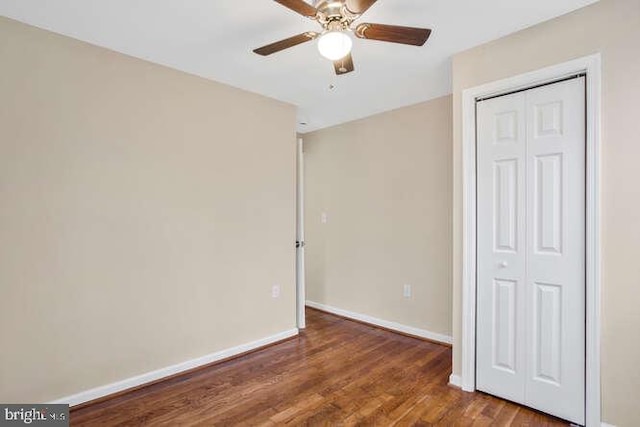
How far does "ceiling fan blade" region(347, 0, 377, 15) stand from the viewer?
57.8 inches

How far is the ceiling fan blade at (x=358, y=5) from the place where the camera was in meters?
1.47

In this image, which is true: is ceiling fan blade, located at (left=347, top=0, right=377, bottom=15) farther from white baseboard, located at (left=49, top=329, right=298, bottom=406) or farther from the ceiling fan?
white baseboard, located at (left=49, top=329, right=298, bottom=406)

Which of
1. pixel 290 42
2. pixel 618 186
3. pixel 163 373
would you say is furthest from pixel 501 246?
pixel 163 373

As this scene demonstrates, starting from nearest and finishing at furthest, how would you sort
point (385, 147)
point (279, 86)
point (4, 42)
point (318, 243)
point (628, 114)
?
point (628, 114) < point (4, 42) < point (279, 86) < point (385, 147) < point (318, 243)

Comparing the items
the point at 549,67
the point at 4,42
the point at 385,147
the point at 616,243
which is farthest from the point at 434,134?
the point at 4,42

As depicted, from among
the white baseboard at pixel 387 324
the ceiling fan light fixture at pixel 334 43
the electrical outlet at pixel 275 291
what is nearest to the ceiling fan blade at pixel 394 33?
the ceiling fan light fixture at pixel 334 43

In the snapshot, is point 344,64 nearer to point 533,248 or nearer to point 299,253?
point 533,248

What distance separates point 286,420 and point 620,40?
9.62 ft

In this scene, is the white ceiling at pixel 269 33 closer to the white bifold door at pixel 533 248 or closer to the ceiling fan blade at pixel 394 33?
the ceiling fan blade at pixel 394 33

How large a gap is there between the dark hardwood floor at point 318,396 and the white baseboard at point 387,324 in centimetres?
12

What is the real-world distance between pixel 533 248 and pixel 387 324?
→ 1.98 meters

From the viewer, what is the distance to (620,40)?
1769 millimetres

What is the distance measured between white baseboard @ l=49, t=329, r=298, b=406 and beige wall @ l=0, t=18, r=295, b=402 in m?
0.04

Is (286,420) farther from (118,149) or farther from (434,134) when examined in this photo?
(434,134)
